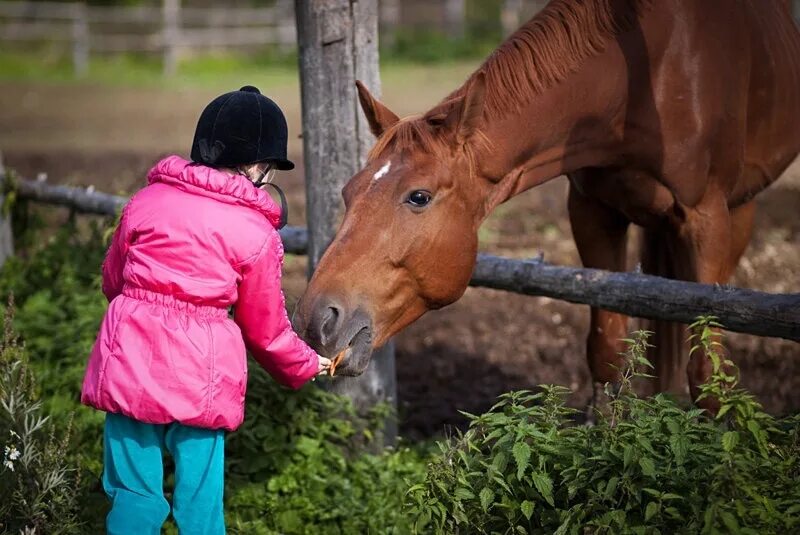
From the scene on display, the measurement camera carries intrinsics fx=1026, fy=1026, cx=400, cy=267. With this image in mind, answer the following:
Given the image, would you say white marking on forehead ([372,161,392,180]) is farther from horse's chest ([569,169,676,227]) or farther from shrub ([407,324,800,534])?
horse's chest ([569,169,676,227])

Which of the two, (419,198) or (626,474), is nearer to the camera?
(626,474)

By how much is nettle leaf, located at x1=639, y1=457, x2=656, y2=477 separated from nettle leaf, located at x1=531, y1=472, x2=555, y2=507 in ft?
0.91

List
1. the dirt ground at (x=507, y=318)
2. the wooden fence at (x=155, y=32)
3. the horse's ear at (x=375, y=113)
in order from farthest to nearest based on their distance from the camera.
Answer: the wooden fence at (x=155, y=32) < the dirt ground at (x=507, y=318) < the horse's ear at (x=375, y=113)

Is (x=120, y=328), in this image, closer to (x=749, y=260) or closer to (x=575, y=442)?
(x=575, y=442)

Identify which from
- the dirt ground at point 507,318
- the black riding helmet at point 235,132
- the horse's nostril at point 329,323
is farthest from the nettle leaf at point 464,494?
the dirt ground at point 507,318

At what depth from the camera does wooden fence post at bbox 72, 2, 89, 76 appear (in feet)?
81.8

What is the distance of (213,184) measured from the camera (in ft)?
9.95

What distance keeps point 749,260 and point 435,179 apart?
15.0ft

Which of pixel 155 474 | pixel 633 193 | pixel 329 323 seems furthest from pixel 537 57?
pixel 155 474

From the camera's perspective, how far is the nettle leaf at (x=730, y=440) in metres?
2.67

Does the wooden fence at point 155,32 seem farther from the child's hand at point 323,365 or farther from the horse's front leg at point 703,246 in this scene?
the child's hand at point 323,365

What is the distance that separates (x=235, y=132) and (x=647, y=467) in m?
1.54

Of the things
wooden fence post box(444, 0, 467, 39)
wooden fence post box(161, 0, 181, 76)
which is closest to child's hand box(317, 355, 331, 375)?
wooden fence post box(161, 0, 181, 76)

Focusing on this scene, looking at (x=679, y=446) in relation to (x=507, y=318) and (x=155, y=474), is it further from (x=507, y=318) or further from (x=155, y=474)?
(x=507, y=318)
